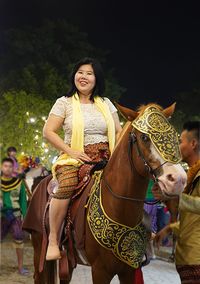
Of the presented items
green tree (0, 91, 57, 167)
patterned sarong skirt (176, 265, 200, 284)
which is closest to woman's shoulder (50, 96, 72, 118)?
patterned sarong skirt (176, 265, 200, 284)

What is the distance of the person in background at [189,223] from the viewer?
3.99m

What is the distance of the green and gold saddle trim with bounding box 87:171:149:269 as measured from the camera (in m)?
4.28

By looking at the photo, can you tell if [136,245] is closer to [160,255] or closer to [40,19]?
[160,255]

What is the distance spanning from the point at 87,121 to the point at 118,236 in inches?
50.6

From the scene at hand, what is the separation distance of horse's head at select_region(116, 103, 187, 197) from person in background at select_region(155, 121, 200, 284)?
0.23 meters

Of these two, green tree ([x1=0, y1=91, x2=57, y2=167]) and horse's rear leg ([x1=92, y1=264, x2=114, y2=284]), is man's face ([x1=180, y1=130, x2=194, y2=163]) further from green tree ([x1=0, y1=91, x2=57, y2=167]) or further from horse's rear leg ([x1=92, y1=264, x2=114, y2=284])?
green tree ([x1=0, y1=91, x2=57, y2=167])

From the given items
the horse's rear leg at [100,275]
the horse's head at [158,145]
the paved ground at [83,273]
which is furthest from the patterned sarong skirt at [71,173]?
the paved ground at [83,273]

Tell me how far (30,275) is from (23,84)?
28.3 metres

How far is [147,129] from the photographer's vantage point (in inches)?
153

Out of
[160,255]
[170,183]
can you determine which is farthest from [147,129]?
[160,255]

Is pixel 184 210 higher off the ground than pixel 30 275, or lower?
higher

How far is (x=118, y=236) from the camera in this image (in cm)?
428

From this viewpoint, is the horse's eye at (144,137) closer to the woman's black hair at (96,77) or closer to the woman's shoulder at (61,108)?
the woman's shoulder at (61,108)

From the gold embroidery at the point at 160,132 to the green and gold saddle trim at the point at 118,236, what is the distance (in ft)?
2.96
